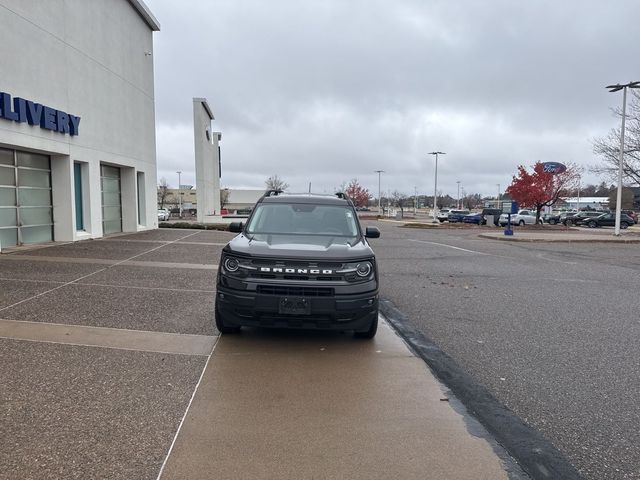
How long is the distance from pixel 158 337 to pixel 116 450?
2.60 metres

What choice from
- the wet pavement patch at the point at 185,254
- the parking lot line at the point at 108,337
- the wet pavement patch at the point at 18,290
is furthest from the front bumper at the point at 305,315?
the wet pavement patch at the point at 185,254

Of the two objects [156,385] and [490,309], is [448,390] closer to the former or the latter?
[156,385]

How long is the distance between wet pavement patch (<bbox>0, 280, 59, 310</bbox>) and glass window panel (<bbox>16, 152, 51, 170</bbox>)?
726cm

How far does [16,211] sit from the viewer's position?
14.1 m

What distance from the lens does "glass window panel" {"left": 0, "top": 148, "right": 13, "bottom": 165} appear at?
1333 centimetres

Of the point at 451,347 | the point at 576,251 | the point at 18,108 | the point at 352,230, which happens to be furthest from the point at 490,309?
the point at 576,251

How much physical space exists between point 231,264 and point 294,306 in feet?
2.83

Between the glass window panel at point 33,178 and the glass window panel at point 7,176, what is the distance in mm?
273

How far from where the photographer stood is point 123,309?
22.7 feet

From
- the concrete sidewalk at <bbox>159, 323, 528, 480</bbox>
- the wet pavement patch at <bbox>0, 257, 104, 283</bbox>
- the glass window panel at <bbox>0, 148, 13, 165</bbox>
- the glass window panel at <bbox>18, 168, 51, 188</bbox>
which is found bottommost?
the concrete sidewalk at <bbox>159, 323, 528, 480</bbox>

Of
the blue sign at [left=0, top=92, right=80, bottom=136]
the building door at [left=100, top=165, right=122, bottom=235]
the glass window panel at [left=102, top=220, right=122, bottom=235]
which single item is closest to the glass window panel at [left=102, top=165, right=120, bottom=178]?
the building door at [left=100, top=165, right=122, bottom=235]

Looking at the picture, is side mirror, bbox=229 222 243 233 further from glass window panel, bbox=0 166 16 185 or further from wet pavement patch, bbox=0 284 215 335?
glass window panel, bbox=0 166 16 185

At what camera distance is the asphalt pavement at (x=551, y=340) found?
3682 mm

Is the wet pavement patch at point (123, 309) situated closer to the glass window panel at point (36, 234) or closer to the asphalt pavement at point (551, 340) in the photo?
the asphalt pavement at point (551, 340)
